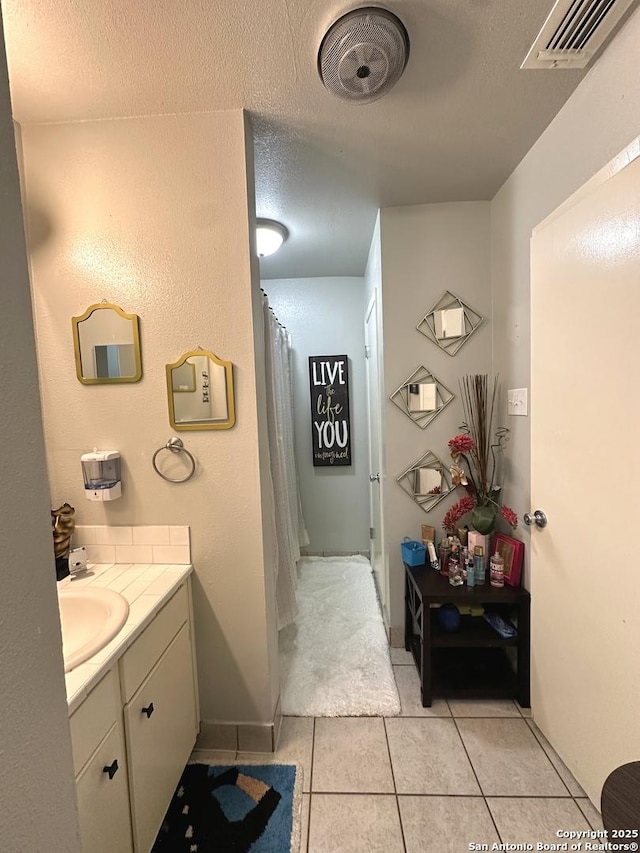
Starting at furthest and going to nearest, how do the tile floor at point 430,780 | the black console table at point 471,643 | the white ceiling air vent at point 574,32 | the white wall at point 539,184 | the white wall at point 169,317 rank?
1. the black console table at point 471,643
2. the white wall at point 169,317
3. the tile floor at point 430,780
4. the white wall at point 539,184
5. the white ceiling air vent at point 574,32

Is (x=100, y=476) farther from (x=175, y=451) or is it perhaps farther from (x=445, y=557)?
(x=445, y=557)

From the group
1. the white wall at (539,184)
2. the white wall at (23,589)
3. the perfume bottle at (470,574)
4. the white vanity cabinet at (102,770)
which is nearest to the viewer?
the white wall at (23,589)

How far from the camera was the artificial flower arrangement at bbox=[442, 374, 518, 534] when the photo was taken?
6.18 ft

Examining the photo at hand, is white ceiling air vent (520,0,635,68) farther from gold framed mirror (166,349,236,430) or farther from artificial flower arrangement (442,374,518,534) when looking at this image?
gold framed mirror (166,349,236,430)

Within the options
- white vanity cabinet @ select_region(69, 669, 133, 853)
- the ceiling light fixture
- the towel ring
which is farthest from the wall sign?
white vanity cabinet @ select_region(69, 669, 133, 853)

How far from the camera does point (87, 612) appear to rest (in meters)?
1.15

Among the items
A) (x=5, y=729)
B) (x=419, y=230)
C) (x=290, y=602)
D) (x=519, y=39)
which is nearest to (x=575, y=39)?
(x=519, y=39)

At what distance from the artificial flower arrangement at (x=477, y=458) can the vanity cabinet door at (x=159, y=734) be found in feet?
4.52

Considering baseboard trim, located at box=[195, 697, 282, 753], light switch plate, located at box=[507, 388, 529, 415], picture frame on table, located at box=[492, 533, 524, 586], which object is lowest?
baseboard trim, located at box=[195, 697, 282, 753]

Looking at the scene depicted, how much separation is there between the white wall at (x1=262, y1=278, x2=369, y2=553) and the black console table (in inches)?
51.3

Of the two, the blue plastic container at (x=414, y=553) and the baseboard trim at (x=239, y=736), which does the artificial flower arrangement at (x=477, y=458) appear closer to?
the blue plastic container at (x=414, y=553)

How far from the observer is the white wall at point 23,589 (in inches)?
18.3

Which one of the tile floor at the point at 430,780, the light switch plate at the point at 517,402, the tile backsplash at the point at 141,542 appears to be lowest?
the tile floor at the point at 430,780

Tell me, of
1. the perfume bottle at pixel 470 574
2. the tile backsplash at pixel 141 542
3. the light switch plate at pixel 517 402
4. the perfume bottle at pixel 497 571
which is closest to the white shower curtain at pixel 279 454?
the tile backsplash at pixel 141 542
